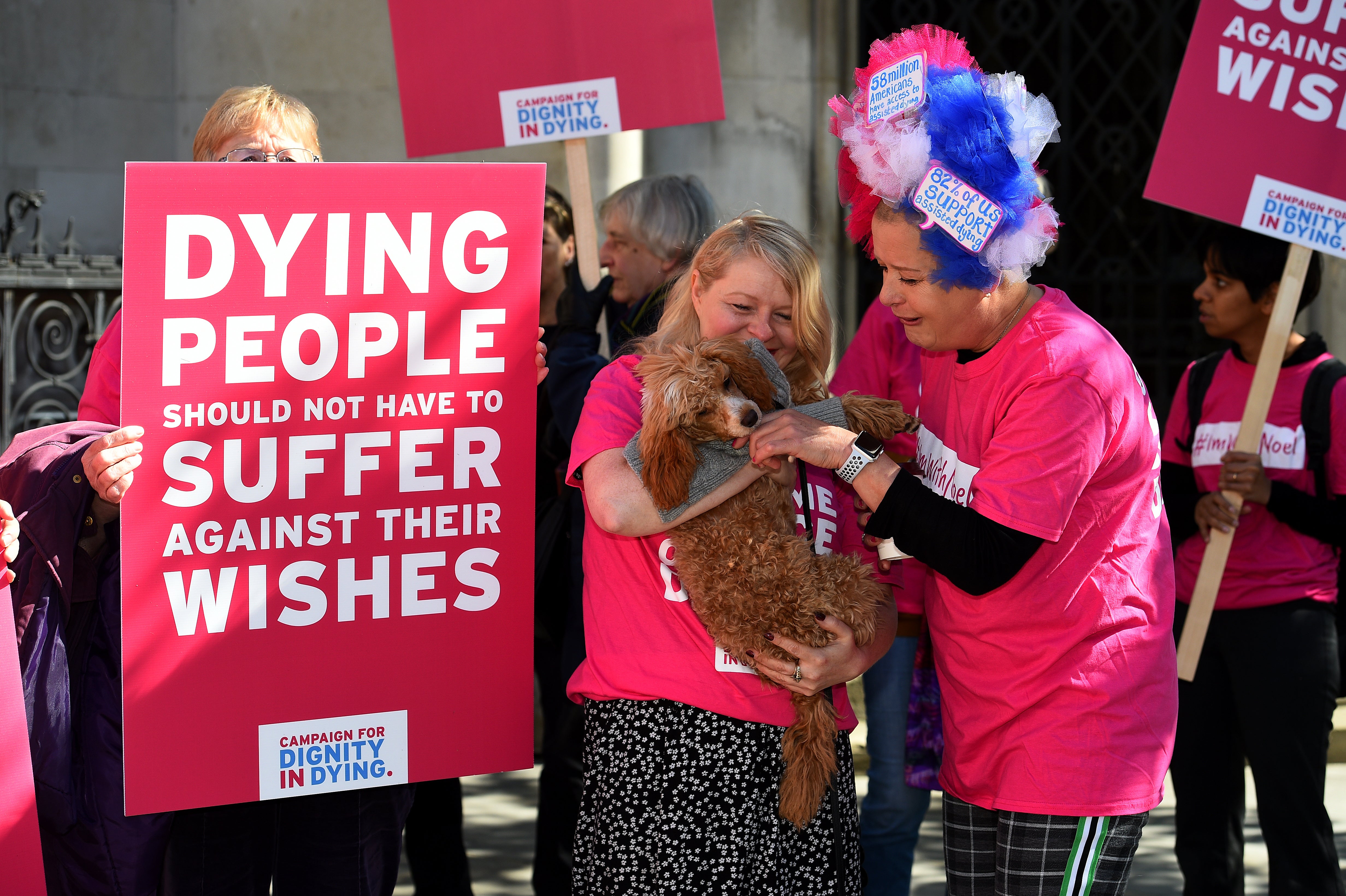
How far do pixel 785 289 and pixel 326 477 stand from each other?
3.37ft

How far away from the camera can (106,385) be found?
8.84ft

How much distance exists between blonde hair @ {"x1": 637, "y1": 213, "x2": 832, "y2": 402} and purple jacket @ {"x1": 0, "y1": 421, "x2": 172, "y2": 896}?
1.21 metres

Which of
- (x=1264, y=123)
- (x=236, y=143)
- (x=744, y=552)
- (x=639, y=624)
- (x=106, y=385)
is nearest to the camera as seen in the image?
(x=744, y=552)

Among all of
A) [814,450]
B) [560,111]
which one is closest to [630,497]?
[814,450]

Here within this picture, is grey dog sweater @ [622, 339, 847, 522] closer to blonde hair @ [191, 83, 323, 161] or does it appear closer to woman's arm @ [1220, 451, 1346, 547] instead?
blonde hair @ [191, 83, 323, 161]

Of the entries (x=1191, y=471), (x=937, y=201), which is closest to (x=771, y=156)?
(x=1191, y=471)

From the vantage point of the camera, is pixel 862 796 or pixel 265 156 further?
pixel 862 796

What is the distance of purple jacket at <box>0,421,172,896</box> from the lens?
2.47 m

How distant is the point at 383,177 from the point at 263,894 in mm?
1620

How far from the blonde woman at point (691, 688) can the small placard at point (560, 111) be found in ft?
5.01

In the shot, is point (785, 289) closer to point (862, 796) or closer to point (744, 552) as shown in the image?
point (744, 552)

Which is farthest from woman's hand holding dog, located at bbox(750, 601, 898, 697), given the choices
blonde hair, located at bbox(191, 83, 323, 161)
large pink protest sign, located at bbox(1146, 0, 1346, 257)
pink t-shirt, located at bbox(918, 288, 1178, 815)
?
large pink protest sign, located at bbox(1146, 0, 1346, 257)

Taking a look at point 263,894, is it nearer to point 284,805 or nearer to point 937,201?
point 284,805

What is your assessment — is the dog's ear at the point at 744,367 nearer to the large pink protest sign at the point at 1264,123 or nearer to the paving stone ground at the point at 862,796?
the large pink protest sign at the point at 1264,123
